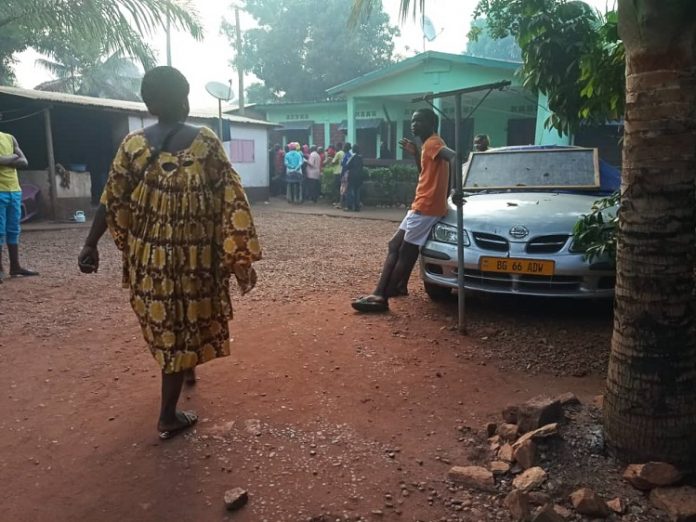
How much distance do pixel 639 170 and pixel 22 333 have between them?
4471 millimetres

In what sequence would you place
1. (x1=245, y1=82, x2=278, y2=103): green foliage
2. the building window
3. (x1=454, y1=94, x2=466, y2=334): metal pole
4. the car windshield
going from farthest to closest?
(x1=245, y1=82, x2=278, y2=103): green foliage, the building window, the car windshield, (x1=454, y1=94, x2=466, y2=334): metal pole

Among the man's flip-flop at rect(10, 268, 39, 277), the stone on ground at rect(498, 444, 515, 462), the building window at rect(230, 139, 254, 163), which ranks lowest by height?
the stone on ground at rect(498, 444, 515, 462)

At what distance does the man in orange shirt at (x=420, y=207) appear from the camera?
4.75 meters

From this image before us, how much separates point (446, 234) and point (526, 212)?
67 centimetres

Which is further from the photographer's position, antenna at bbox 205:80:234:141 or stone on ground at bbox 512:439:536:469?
antenna at bbox 205:80:234:141

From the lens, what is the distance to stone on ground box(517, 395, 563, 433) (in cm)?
263

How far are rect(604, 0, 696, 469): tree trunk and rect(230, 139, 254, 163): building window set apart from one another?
15349mm

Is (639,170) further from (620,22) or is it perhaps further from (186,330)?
(186,330)

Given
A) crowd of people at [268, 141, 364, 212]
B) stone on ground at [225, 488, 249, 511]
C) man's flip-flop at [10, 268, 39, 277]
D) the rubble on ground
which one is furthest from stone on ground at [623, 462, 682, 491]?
crowd of people at [268, 141, 364, 212]

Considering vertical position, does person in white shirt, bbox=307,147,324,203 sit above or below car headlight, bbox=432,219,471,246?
above

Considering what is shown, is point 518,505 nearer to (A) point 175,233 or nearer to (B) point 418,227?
(A) point 175,233

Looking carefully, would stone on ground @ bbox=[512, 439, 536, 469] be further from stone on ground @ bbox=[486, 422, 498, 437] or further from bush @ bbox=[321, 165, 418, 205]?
bush @ bbox=[321, 165, 418, 205]

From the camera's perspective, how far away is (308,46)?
94.9 ft

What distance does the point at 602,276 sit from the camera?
4.21 metres
